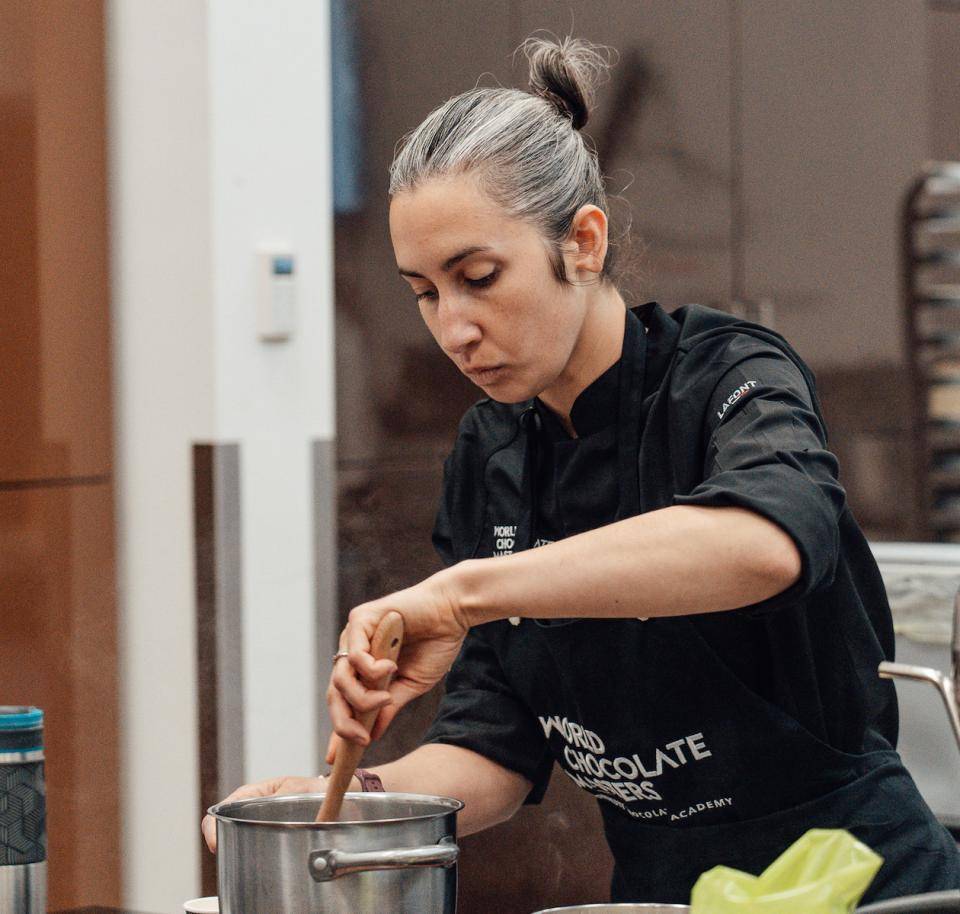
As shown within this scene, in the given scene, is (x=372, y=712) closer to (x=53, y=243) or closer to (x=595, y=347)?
(x=595, y=347)

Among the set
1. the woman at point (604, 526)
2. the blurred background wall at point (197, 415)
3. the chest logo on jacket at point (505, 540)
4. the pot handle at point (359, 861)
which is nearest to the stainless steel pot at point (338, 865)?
the pot handle at point (359, 861)

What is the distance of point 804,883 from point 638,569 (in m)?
0.32

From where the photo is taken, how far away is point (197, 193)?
9.57 feet

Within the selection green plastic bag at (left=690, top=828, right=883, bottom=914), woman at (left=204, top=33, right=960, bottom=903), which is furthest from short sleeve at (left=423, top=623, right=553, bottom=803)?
green plastic bag at (left=690, top=828, right=883, bottom=914)

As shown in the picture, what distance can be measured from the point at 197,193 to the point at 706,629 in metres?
1.69

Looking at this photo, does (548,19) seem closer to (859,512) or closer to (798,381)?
(859,512)

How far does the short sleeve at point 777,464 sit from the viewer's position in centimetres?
122

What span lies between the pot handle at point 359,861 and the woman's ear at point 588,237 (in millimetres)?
638

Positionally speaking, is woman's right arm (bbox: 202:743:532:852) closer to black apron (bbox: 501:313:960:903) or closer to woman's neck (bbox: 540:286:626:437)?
black apron (bbox: 501:313:960:903)

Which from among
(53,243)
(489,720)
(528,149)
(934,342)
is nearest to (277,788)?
(489,720)

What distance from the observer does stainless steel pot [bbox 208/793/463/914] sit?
42.9 inches

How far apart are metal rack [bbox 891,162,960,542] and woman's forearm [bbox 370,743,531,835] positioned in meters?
3.23

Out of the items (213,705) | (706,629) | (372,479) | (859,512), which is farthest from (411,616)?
(859,512)

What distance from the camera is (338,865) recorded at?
1.08 meters
